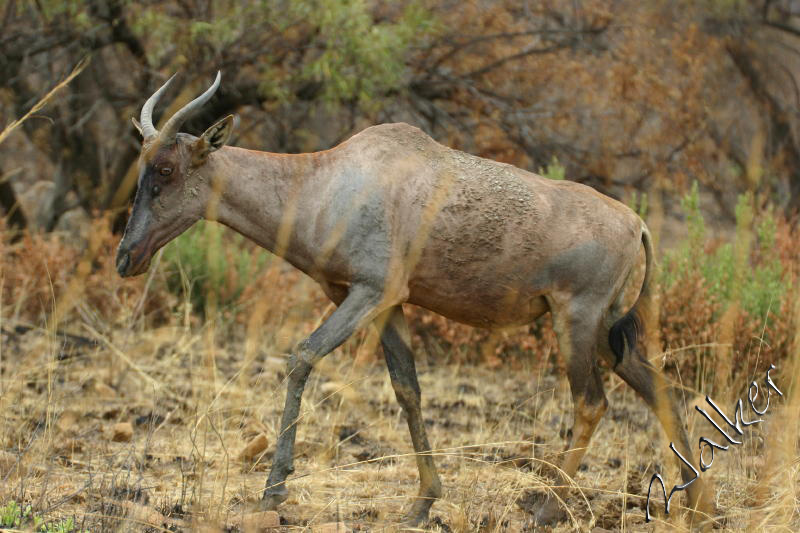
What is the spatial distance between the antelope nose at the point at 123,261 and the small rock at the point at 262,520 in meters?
1.29

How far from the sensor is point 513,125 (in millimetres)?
12156

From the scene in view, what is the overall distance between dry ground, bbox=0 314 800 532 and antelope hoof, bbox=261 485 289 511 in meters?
0.12

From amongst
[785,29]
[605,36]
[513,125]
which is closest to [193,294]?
[513,125]

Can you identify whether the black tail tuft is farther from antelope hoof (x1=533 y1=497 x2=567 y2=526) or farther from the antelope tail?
antelope hoof (x1=533 y1=497 x2=567 y2=526)

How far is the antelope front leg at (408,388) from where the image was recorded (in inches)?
189

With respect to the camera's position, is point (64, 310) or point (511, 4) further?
point (511, 4)

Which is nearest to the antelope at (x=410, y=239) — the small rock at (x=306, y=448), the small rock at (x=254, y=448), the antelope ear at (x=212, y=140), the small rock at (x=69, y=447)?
the antelope ear at (x=212, y=140)

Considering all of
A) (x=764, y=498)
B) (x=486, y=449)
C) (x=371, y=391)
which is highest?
(x=764, y=498)

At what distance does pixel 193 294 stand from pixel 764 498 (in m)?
6.28

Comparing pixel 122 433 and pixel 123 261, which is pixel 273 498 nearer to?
pixel 123 261

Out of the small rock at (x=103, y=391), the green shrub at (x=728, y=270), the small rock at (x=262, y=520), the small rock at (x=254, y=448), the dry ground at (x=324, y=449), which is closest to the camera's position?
the small rock at (x=262, y=520)

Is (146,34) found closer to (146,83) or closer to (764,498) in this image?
(146,83)

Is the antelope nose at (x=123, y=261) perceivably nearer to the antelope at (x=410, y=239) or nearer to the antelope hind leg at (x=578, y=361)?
the antelope at (x=410, y=239)

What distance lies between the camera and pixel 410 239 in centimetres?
475
